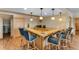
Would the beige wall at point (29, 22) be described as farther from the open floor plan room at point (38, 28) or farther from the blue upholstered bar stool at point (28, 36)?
the blue upholstered bar stool at point (28, 36)

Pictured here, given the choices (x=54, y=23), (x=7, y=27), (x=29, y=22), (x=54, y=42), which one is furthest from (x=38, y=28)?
(x=7, y=27)

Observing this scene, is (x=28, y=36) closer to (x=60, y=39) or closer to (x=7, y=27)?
(x=7, y=27)

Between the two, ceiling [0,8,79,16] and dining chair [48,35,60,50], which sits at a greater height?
ceiling [0,8,79,16]

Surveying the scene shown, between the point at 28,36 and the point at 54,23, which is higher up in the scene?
the point at 54,23

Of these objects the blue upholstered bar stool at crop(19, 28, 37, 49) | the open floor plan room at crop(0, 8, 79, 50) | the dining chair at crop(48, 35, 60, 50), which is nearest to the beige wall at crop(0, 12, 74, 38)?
the open floor plan room at crop(0, 8, 79, 50)

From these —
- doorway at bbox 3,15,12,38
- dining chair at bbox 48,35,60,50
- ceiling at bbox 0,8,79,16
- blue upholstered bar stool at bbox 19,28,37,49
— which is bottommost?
dining chair at bbox 48,35,60,50

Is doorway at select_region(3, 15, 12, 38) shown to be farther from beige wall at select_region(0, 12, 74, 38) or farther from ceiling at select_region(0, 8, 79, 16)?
ceiling at select_region(0, 8, 79, 16)

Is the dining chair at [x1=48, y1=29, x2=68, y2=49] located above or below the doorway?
below

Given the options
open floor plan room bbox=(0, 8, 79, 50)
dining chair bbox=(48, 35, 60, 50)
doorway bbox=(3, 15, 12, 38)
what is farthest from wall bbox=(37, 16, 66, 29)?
doorway bbox=(3, 15, 12, 38)

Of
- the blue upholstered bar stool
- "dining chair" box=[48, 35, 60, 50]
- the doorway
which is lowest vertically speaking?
"dining chair" box=[48, 35, 60, 50]

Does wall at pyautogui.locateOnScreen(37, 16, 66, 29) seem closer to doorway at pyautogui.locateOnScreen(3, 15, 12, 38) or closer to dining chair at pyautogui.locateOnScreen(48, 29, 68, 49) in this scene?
dining chair at pyautogui.locateOnScreen(48, 29, 68, 49)
